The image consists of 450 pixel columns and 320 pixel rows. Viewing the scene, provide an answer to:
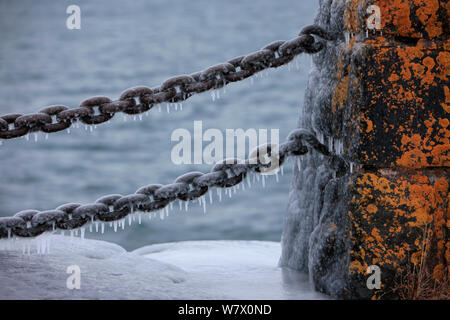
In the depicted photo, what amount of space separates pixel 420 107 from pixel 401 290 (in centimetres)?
83

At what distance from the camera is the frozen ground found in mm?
2658

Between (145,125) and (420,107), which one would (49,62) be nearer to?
(145,125)

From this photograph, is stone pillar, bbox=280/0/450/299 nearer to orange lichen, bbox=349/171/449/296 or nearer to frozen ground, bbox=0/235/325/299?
orange lichen, bbox=349/171/449/296

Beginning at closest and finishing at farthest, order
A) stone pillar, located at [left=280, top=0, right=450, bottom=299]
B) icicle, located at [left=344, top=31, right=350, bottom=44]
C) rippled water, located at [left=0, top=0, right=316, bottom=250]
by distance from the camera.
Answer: stone pillar, located at [left=280, top=0, right=450, bottom=299] → icicle, located at [left=344, top=31, right=350, bottom=44] → rippled water, located at [left=0, top=0, right=316, bottom=250]

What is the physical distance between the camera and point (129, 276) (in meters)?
2.90

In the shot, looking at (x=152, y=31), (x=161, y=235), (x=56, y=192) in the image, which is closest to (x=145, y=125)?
(x=56, y=192)

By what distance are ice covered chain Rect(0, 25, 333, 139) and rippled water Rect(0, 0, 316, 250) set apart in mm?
152

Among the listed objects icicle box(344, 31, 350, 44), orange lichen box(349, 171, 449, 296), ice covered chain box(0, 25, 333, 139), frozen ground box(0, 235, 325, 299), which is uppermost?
icicle box(344, 31, 350, 44)

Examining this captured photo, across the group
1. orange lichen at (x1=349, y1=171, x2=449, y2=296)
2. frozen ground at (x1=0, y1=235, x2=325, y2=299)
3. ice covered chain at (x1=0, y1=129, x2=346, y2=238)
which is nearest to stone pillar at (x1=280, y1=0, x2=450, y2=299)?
orange lichen at (x1=349, y1=171, x2=449, y2=296)

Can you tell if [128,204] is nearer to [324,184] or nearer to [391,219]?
[324,184]

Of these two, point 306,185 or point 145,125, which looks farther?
point 145,125

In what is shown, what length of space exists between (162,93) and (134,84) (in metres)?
21.2

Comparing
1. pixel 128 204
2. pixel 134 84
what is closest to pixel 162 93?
pixel 128 204

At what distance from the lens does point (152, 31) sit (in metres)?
36.1
